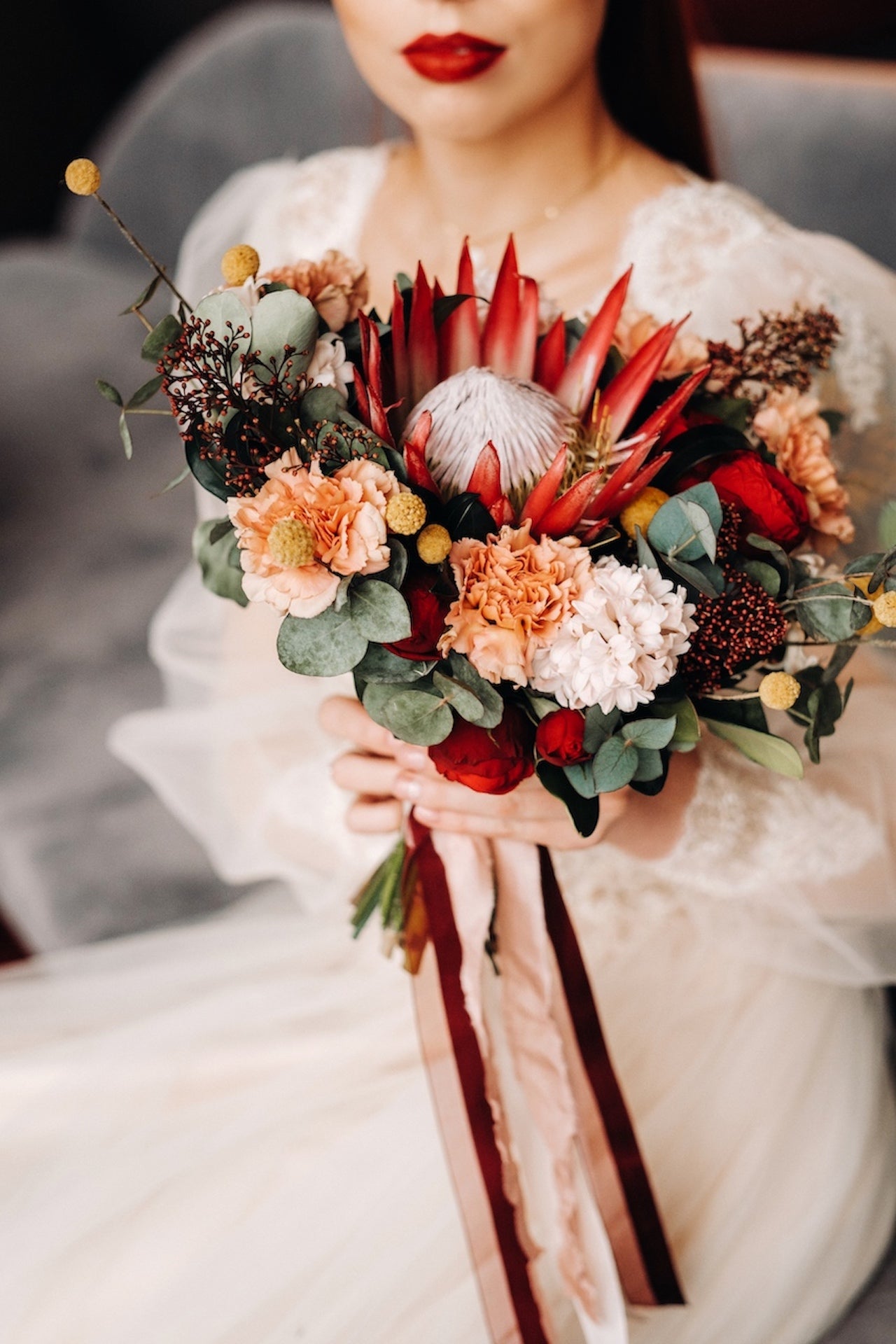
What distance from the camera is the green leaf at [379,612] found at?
0.59m

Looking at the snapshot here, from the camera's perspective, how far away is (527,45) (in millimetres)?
964

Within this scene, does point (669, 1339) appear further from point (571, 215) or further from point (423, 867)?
point (571, 215)

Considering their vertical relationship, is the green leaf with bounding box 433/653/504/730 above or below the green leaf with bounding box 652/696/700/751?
above

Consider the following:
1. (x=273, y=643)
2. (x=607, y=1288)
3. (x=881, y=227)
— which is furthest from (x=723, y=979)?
(x=881, y=227)

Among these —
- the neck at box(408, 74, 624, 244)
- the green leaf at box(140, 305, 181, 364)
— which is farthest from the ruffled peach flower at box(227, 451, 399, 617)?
the neck at box(408, 74, 624, 244)

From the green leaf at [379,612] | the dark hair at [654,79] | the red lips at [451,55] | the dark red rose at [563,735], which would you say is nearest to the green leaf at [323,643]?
the green leaf at [379,612]

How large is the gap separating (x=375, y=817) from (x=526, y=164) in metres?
0.67

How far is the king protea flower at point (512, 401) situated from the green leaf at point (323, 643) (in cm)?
9

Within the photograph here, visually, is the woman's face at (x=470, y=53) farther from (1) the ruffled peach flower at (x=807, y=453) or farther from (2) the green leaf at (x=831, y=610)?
(2) the green leaf at (x=831, y=610)

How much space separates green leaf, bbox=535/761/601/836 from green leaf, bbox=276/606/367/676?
0.14 meters

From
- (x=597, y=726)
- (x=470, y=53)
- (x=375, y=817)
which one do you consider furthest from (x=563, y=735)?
(x=470, y=53)

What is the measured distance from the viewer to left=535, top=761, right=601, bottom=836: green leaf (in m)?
0.68

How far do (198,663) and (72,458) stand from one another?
1.12m

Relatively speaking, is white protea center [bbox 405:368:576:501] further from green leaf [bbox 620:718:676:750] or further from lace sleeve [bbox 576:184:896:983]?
lace sleeve [bbox 576:184:896:983]
